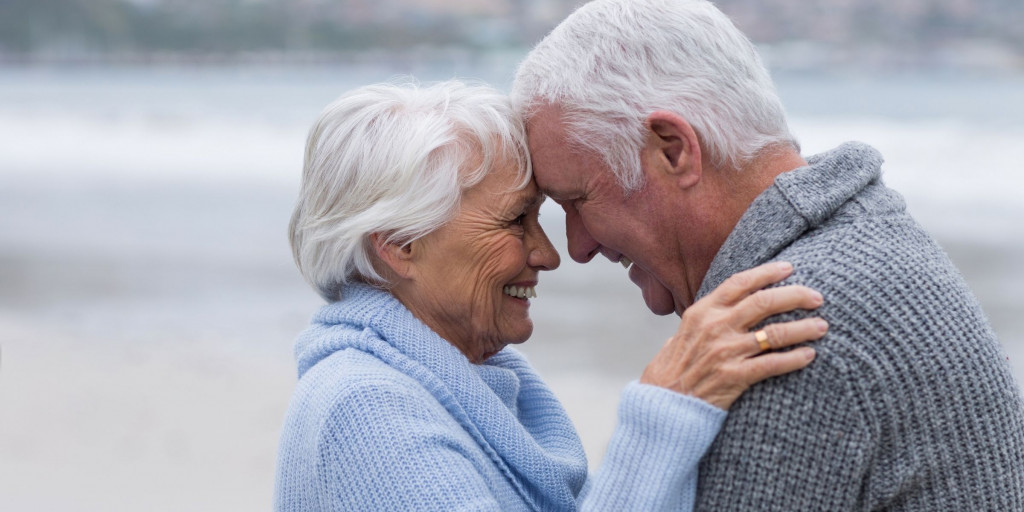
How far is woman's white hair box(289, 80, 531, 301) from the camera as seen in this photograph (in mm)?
2092

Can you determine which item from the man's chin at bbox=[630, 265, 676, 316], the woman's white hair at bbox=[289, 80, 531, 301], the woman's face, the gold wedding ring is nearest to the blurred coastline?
the woman's white hair at bbox=[289, 80, 531, 301]

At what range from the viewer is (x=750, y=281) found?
5.49 feet

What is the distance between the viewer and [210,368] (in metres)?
6.25

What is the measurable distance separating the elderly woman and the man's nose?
56mm

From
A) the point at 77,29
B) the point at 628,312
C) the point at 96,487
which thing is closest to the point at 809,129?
the point at 628,312

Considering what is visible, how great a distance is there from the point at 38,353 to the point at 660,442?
5.85m

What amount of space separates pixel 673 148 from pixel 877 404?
62 centimetres

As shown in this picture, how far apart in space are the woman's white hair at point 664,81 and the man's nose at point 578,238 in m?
0.25

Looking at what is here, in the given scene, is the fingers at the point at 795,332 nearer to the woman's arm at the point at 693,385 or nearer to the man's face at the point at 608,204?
the woman's arm at the point at 693,385

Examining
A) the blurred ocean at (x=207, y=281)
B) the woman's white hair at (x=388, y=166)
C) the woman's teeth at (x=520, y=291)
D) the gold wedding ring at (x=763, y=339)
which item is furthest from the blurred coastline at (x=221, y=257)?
the gold wedding ring at (x=763, y=339)

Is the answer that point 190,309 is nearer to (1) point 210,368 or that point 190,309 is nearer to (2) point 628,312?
(1) point 210,368

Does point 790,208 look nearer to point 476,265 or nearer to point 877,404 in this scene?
point 877,404

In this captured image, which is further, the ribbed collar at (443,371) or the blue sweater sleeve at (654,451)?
the ribbed collar at (443,371)

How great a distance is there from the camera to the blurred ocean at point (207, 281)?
5.10 metres
